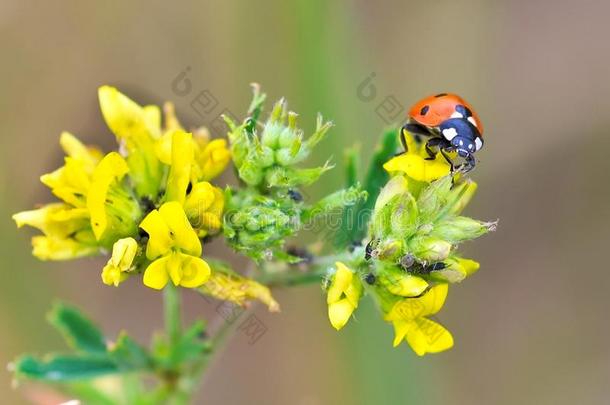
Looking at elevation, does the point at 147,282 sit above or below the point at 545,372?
below

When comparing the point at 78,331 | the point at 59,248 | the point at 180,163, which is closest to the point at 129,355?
the point at 78,331

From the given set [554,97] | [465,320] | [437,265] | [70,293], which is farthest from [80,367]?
[554,97]

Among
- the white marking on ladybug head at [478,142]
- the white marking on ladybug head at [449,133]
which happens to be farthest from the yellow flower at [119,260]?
the white marking on ladybug head at [478,142]

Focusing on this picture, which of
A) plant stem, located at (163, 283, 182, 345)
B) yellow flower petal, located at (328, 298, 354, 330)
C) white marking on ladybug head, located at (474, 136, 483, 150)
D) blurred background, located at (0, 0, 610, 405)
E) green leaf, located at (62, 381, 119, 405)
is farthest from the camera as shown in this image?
blurred background, located at (0, 0, 610, 405)

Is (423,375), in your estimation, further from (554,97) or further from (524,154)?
(554,97)

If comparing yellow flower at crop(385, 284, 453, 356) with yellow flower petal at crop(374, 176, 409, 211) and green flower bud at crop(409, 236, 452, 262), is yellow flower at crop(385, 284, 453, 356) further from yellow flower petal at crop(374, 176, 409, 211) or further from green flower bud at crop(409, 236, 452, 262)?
yellow flower petal at crop(374, 176, 409, 211)

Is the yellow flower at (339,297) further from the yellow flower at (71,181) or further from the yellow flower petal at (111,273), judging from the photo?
the yellow flower at (71,181)

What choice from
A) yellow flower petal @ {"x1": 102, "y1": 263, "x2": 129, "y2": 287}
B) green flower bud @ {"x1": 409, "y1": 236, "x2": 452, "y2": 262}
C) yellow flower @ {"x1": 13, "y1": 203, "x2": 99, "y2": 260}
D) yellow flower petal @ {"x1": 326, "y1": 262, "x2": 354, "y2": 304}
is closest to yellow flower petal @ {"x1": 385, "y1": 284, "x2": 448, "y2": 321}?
green flower bud @ {"x1": 409, "y1": 236, "x2": 452, "y2": 262}
